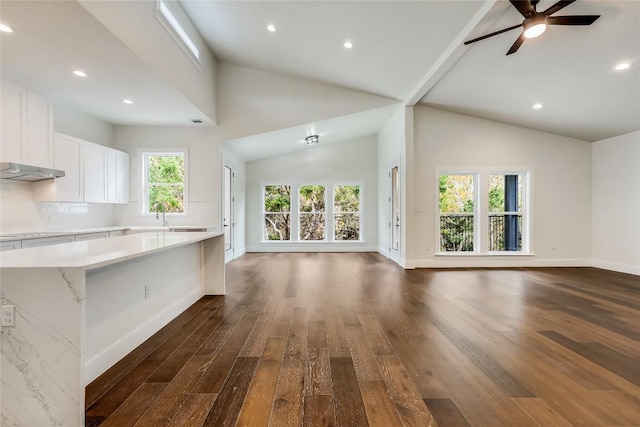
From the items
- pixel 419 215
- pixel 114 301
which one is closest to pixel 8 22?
pixel 114 301

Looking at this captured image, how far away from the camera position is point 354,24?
3.92m

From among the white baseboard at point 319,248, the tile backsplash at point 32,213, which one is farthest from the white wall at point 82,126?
the white baseboard at point 319,248

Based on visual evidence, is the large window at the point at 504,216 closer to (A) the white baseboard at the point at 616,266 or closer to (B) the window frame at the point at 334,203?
(A) the white baseboard at the point at 616,266

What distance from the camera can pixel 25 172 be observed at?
11.7 ft

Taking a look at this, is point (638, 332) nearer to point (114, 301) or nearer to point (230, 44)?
point (114, 301)

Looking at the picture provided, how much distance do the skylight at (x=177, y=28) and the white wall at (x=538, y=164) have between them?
13.8 feet

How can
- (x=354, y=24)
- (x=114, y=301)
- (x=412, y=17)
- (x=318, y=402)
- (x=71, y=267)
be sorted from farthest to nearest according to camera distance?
(x=354, y=24) < (x=412, y=17) < (x=114, y=301) < (x=318, y=402) < (x=71, y=267)

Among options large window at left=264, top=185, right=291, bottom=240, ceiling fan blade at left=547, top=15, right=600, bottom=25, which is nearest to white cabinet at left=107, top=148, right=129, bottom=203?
large window at left=264, top=185, right=291, bottom=240

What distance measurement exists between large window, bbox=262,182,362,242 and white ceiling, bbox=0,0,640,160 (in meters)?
3.42

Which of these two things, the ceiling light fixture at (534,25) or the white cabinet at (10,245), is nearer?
the ceiling light fixture at (534,25)

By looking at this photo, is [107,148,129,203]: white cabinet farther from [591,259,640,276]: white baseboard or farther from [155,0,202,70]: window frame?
[591,259,640,276]: white baseboard

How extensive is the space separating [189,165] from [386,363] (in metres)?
5.18

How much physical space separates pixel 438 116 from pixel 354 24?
2.92 meters

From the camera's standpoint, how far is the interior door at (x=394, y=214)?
6493mm
